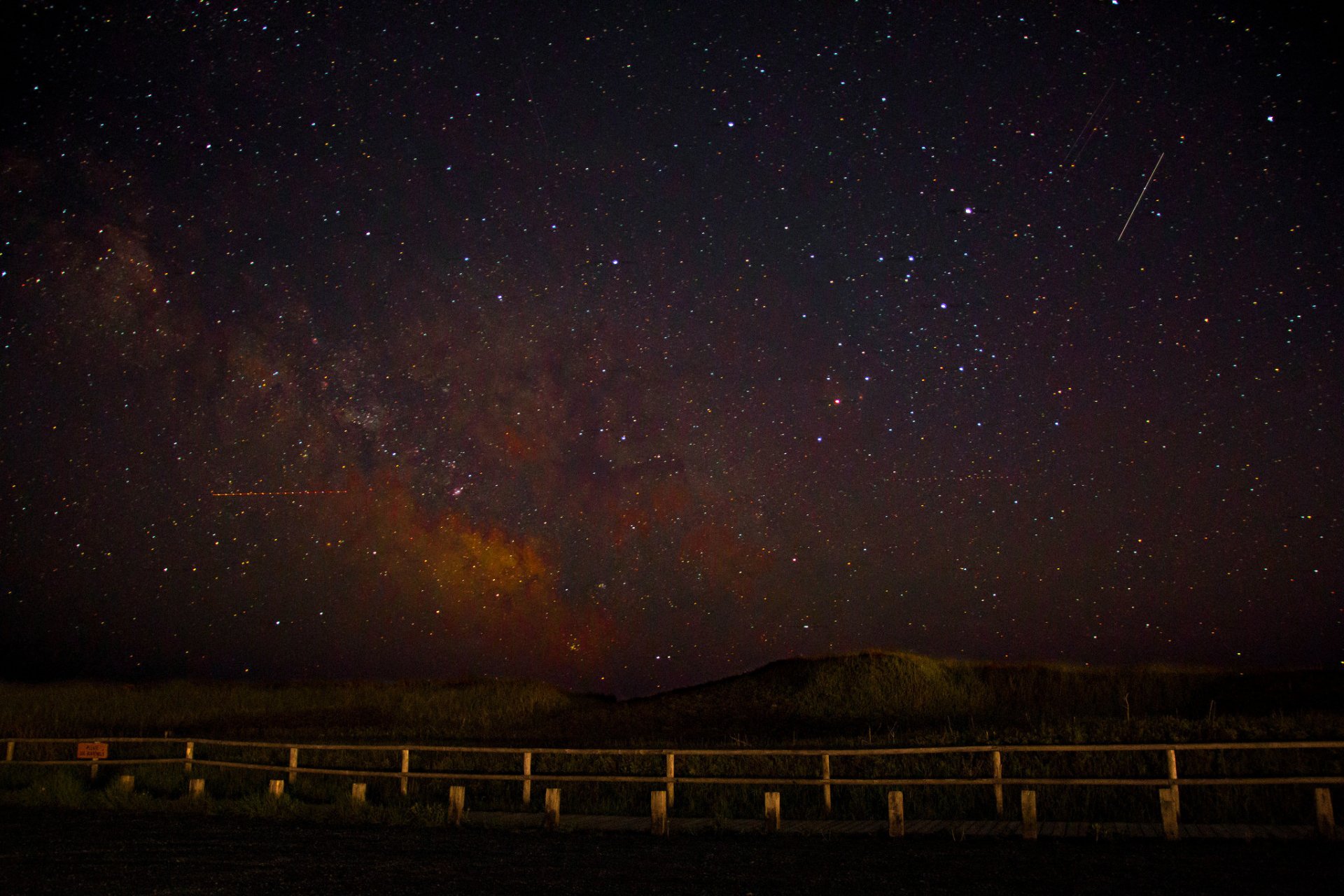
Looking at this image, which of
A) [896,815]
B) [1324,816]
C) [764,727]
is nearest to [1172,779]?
[1324,816]

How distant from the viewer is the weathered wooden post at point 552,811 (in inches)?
575

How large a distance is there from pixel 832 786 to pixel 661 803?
4933 millimetres

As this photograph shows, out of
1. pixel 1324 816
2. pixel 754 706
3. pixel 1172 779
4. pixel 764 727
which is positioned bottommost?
pixel 764 727

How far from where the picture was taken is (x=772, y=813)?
1380cm

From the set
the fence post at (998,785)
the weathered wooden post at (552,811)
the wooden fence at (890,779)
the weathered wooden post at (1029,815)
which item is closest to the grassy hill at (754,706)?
the wooden fence at (890,779)

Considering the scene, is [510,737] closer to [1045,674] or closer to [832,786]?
[832,786]

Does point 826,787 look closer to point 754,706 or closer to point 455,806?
point 455,806

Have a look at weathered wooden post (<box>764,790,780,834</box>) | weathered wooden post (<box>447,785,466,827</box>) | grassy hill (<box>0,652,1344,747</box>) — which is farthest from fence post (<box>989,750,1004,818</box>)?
grassy hill (<box>0,652,1344,747</box>)

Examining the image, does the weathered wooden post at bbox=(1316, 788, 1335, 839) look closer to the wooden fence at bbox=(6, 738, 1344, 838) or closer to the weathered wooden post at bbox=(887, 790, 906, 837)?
the wooden fence at bbox=(6, 738, 1344, 838)

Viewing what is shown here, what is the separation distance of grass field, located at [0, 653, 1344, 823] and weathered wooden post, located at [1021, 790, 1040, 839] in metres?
2.45

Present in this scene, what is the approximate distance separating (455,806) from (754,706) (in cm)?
3038

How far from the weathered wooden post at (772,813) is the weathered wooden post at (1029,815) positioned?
3.37m

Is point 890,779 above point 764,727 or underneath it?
above

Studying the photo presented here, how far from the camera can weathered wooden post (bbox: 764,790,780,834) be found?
13712 mm
